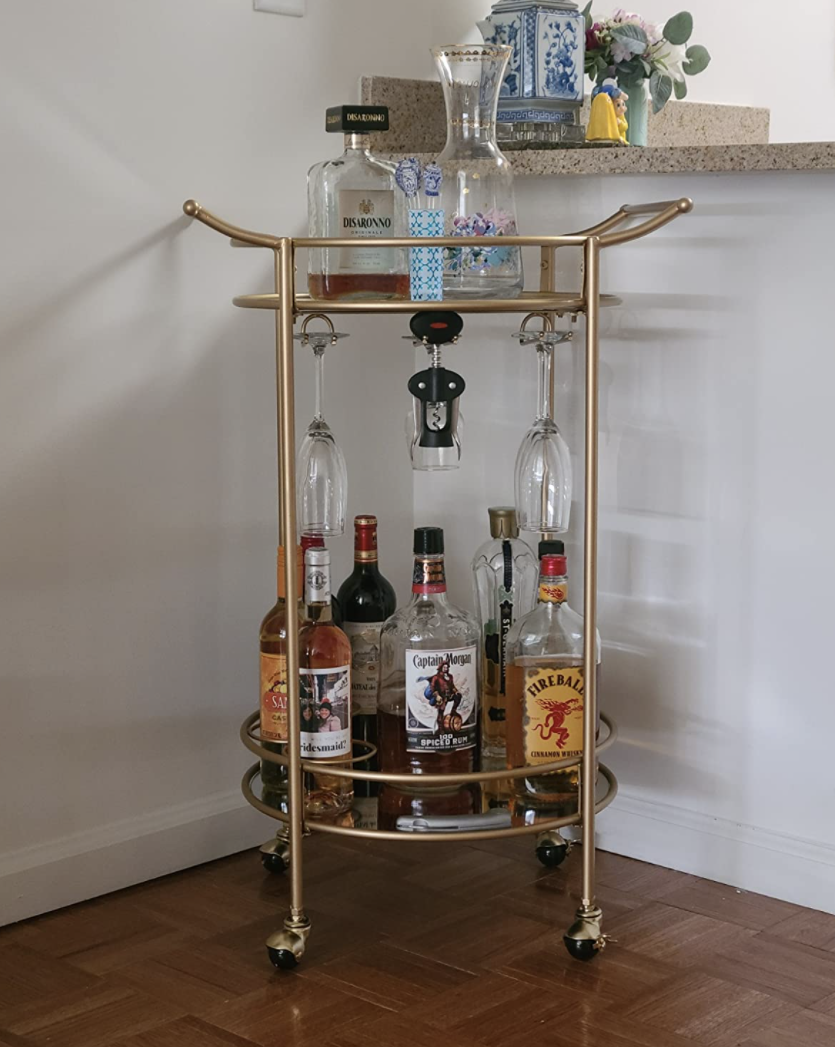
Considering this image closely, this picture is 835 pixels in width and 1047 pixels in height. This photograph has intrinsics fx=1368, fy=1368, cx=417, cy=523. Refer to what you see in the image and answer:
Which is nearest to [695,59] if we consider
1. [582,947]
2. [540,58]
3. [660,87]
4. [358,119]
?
[660,87]

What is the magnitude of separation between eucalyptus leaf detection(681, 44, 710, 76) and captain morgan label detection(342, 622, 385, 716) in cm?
101

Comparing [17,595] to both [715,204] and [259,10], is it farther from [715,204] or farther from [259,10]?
[715,204]

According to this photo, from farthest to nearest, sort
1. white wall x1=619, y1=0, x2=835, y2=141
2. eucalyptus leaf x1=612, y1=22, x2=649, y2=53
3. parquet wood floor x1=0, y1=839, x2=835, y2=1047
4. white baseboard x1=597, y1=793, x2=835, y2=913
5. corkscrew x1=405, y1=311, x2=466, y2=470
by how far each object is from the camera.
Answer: white wall x1=619, y1=0, x2=835, y2=141
eucalyptus leaf x1=612, y1=22, x2=649, y2=53
white baseboard x1=597, y1=793, x2=835, y2=913
corkscrew x1=405, y1=311, x2=466, y2=470
parquet wood floor x1=0, y1=839, x2=835, y2=1047

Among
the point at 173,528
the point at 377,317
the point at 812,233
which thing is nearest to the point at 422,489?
the point at 377,317

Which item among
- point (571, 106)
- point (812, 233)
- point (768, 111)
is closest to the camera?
point (812, 233)

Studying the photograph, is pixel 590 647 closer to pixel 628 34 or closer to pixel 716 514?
pixel 716 514

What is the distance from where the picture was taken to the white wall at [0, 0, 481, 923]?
1651mm

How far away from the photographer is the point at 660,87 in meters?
2.09

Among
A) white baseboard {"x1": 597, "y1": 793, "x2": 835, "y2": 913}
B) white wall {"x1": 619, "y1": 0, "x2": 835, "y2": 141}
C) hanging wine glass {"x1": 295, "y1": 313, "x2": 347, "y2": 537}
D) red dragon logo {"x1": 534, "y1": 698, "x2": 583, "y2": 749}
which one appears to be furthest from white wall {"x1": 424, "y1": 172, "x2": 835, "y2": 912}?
white wall {"x1": 619, "y1": 0, "x2": 835, "y2": 141}

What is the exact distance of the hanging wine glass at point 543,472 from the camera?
1611 mm

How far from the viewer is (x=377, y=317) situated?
2.04 meters

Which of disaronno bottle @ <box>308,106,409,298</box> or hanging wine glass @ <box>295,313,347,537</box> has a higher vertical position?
disaronno bottle @ <box>308,106,409,298</box>

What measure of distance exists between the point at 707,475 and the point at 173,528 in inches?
27.9

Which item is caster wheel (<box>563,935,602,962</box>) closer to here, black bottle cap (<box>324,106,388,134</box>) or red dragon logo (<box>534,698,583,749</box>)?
red dragon logo (<box>534,698,583,749</box>)
